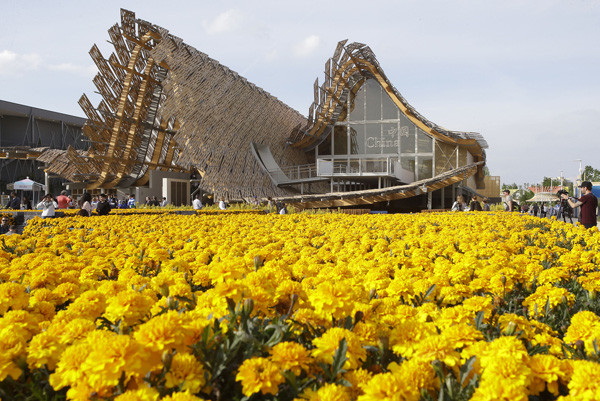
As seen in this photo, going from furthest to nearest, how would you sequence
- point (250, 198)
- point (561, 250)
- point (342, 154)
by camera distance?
point (342, 154), point (250, 198), point (561, 250)

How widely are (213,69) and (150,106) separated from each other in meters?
9.13

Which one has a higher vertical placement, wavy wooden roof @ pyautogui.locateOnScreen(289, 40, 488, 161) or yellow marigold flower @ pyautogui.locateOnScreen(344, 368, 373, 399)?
wavy wooden roof @ pyautogui.locateOnScreen(289, 40, 488, 161)

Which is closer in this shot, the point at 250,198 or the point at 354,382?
the point at 354,382

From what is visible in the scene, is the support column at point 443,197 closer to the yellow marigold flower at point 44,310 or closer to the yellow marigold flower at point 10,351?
the yellow marigold flower at point 44,310

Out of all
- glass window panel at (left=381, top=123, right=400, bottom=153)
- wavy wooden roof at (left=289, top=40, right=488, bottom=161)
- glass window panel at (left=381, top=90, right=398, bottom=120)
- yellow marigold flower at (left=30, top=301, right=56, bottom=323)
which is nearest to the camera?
yellow marigold flower at (left=30, top=301, right=56, bottom=323)

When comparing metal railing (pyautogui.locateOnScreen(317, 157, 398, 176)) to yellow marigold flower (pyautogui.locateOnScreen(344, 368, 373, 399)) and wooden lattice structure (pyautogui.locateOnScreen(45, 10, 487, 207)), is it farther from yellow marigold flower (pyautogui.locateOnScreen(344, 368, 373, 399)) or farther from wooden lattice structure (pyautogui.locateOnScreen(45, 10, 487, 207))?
yellow marigold flower (pyautogui.locateOnScreen(344, 368, 373, 399))

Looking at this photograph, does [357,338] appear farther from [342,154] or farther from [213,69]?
[342,154]

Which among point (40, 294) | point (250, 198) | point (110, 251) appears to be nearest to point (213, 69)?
point (250, 198)

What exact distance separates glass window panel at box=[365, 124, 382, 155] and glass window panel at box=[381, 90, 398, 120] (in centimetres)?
96

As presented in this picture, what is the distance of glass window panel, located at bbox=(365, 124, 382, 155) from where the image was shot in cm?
3406

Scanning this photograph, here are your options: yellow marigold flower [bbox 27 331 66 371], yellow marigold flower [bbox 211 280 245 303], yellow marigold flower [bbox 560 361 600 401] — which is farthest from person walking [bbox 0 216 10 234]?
yellow marigold flower [bbox 560 361 600 401]

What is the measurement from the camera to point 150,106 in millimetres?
32781

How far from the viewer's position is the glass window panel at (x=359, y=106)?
34156 millimetres

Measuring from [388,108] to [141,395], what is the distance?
110 ft
